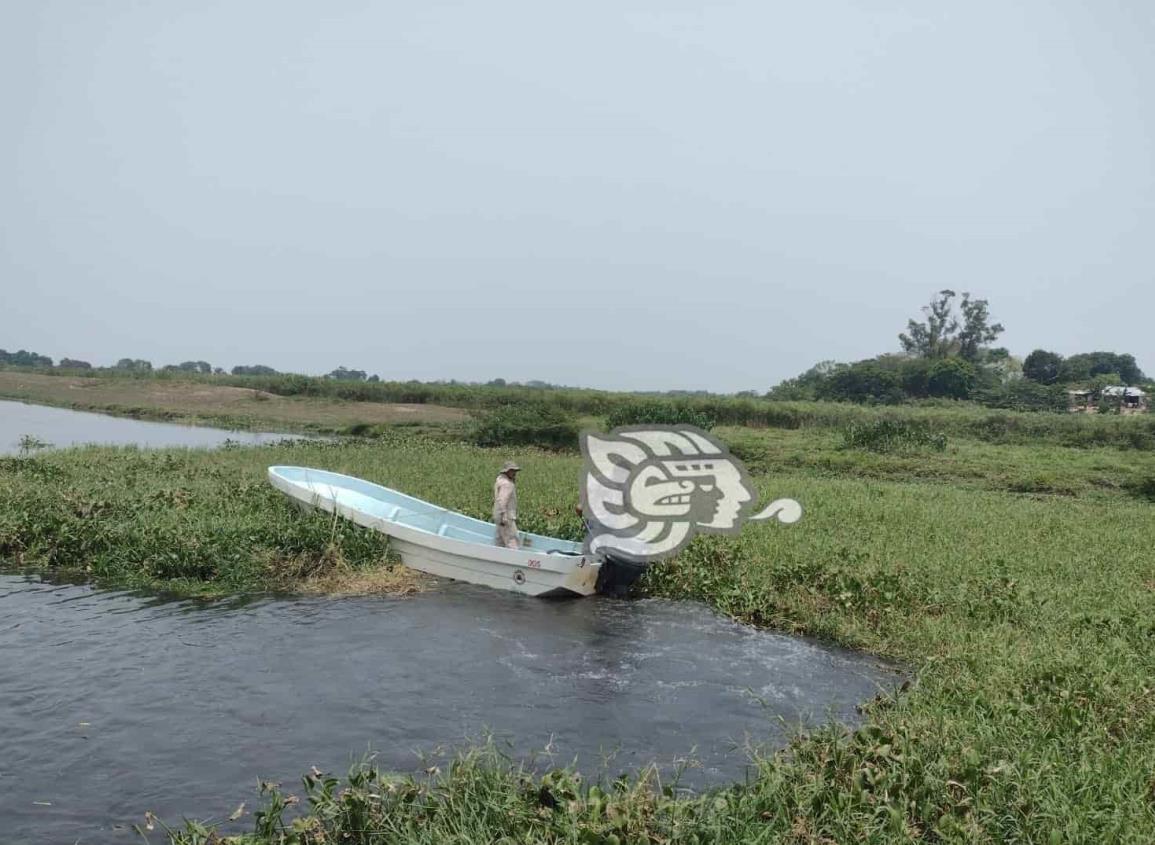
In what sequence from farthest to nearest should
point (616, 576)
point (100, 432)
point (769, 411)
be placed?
point (769, 411) < point (100, 432) < point (616, 576)

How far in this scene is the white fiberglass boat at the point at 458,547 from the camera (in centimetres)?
1154

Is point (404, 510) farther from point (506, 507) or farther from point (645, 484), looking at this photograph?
point (645, 484)

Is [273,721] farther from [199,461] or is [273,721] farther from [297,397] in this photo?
[297,397]

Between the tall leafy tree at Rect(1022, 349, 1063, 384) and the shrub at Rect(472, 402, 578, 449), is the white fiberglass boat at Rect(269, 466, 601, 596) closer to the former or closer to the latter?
the shrub at Rect(472, 402, 578, 449)

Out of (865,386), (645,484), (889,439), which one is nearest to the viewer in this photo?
(645,484)

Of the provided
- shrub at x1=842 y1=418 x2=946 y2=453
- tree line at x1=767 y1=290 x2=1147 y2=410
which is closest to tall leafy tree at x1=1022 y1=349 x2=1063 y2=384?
tree line at x1=767 y1=290 x2=1147 y2=410

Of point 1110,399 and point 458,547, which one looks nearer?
point 458,547

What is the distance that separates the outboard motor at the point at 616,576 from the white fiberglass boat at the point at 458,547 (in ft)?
0.46

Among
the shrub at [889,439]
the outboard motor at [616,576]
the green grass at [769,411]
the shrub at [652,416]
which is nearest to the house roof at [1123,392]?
the green grass at [769,411]

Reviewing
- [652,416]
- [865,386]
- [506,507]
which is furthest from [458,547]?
[865,386]

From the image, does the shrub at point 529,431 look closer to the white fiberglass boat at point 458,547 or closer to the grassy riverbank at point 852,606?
the grassy riverbank at point 852,606

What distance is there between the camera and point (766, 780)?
230 inches

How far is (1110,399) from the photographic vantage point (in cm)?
4384

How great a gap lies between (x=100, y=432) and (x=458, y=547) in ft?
92.4
